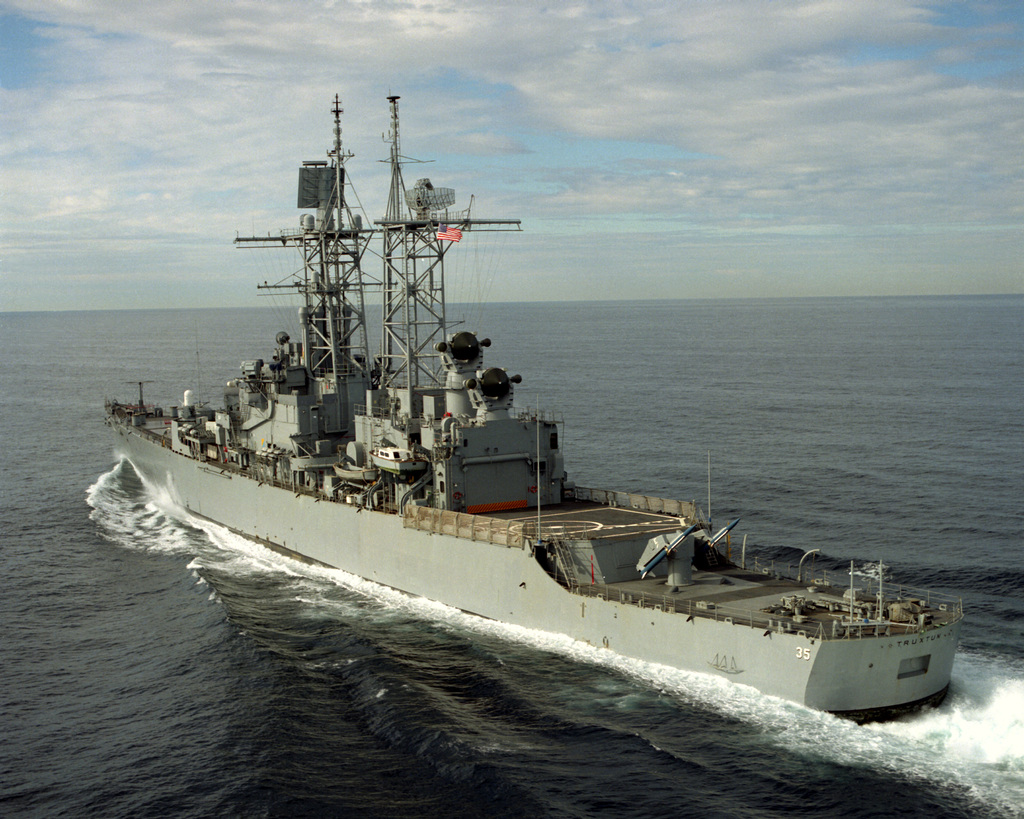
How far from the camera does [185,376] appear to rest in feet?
365

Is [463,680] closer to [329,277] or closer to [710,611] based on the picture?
[710,611]

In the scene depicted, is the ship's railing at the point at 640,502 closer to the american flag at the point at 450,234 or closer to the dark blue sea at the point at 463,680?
the dark blue sea at the point at 463,680

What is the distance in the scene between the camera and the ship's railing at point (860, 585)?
26641 millimetres

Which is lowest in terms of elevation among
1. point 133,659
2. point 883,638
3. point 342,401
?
point 133,659

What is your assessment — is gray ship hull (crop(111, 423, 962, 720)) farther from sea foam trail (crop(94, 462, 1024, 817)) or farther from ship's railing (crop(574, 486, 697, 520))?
ship's railing (crop(574, 486, 697, 520))

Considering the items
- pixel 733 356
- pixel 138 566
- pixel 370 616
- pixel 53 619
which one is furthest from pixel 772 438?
pixel 733 356

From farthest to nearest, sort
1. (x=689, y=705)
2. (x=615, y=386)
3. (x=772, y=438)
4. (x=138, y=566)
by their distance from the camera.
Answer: (x=615, y=386)
(x=772, y=438)
(x=138, y=566)
(x=689, y=705)

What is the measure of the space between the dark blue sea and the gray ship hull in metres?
0.60

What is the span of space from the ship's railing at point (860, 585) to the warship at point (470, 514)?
0.16 metres

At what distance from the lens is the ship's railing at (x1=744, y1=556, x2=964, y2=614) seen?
87.4 ft

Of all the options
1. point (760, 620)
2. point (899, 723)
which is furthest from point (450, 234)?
point (899, 723)

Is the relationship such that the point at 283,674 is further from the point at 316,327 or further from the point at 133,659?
the point at 316,327

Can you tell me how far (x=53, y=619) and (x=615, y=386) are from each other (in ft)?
201

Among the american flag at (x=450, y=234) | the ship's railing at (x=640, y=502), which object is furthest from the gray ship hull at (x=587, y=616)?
the american flag at (x=450, y=234)
